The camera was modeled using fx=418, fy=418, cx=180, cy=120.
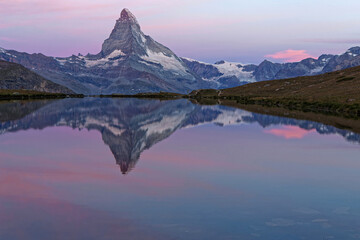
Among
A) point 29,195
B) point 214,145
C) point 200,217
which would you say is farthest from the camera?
point 214,145

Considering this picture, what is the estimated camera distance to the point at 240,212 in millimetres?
20500

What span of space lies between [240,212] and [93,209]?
7.25 metres

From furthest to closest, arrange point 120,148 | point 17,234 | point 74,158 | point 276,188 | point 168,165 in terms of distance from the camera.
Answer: point 120,148 < point 74,158 < point 168,165 < point 276,188 < point 17,234

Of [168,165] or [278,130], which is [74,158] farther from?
[278,130]

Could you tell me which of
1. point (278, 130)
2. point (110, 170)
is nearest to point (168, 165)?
point (110, 170)

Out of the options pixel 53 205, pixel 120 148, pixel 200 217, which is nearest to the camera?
Result: pixel 200 217

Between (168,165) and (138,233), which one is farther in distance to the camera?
(168,165)

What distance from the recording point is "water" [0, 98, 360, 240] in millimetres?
18125

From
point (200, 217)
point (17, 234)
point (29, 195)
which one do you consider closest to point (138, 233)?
point (200, 217)

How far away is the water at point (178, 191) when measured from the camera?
1812cm

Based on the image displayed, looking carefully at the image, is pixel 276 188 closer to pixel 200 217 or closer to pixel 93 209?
pixel 200 217

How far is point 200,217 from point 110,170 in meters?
13.0

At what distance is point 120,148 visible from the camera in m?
42.7

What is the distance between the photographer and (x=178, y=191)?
24.6 m
